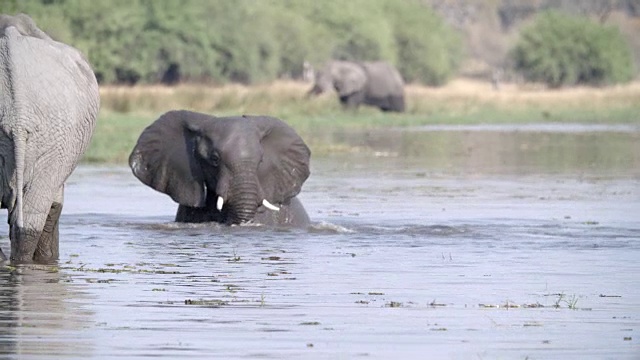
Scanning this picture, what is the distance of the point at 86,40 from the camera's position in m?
51.4

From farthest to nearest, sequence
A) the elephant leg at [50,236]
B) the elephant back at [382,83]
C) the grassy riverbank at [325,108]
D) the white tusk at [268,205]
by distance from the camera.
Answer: the elephant back at [382,83], the grassy riverbank at [325,108], the white tusk at [268,205], the elephant leg at [50,236]

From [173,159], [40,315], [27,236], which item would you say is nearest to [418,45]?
[173,159]

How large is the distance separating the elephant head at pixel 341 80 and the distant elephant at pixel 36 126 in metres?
37.8

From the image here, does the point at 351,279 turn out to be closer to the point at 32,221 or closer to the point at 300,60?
the point at 32,221

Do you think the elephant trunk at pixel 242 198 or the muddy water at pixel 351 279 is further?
the elephant trunk at pixel 242 198

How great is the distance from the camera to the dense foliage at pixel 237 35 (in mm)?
51156

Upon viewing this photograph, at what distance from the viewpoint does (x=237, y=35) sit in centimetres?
5875

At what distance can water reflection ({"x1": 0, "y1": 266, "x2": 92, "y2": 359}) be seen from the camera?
832cm

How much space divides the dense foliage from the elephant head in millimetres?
5632

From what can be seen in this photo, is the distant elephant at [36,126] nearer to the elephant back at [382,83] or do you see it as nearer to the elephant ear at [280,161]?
the elephant ear at [280,161]

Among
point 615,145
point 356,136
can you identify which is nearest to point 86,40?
point 356,136

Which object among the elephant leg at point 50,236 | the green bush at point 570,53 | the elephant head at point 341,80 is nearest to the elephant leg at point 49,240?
the elephant leg at point 50,236

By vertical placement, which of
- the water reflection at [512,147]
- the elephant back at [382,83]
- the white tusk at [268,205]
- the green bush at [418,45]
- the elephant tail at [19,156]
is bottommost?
the green bush at [418,45]

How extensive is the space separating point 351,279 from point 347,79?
3908 centimetres
